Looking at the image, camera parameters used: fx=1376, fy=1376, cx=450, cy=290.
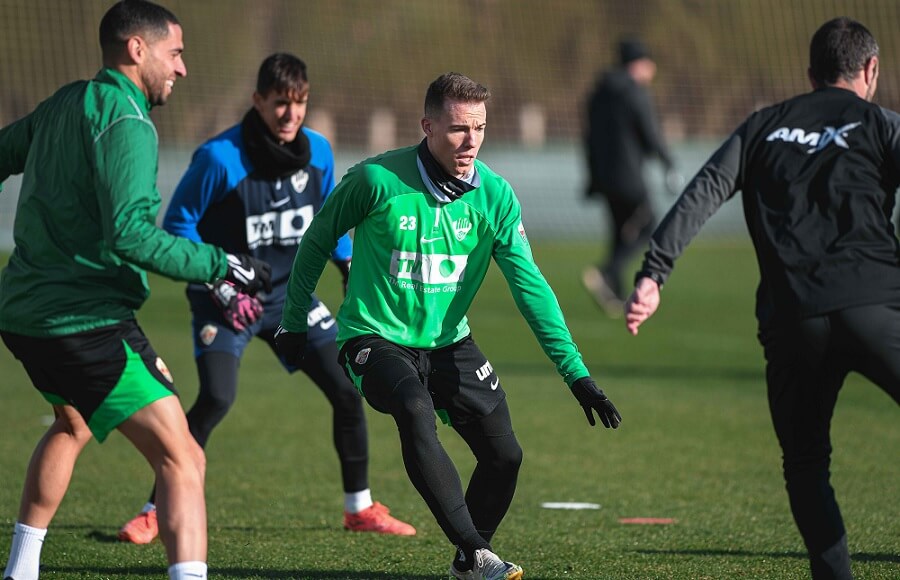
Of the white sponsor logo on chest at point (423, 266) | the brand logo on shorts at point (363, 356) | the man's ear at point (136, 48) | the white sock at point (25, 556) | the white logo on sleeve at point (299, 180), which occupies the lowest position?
the white sock at point (25, 556)

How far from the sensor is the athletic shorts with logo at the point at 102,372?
14.8 ft

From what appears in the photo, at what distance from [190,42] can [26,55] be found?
456 centimetres

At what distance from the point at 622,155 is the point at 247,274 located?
41.2ft

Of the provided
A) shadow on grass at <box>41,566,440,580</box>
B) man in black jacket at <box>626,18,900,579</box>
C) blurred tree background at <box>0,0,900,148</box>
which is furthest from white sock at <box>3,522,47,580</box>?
blurred tree background at <box>0,0,900,148</box>

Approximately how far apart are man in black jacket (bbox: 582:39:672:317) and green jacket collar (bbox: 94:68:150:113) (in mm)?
11947

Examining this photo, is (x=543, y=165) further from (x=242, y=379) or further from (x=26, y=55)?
(x=242, y=379)

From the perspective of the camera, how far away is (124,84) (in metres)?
4.58

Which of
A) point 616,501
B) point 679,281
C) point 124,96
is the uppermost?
point 124,96

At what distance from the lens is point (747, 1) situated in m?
34.8

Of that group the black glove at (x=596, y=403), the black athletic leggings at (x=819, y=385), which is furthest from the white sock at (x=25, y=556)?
the black athletic leggings at (x=819, y=385)

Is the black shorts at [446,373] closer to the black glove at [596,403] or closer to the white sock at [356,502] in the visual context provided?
the black glove at [596,403]

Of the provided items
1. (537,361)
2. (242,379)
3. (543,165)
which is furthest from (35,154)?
(543,165)

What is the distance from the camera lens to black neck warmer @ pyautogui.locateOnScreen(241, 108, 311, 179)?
6.53 m

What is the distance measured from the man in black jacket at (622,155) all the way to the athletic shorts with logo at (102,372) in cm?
1197
